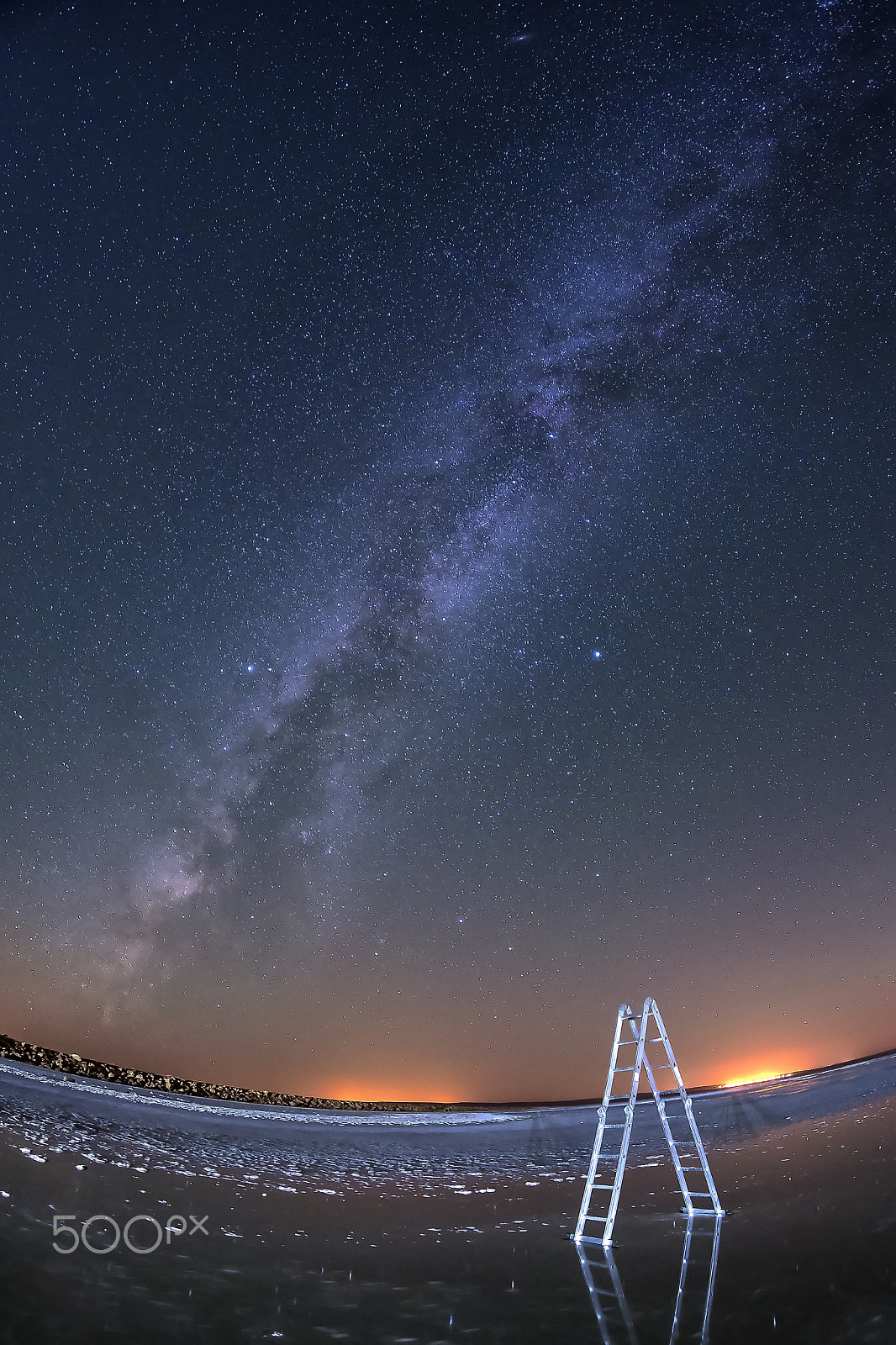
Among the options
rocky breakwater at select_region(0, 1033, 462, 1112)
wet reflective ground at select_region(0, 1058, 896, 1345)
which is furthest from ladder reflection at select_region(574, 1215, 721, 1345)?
rocky breakwater at select_region(0, 1033, 462, 1112)

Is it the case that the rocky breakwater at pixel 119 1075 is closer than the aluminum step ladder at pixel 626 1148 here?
No

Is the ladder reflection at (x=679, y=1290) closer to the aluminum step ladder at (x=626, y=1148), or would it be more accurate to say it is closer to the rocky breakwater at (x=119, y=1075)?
the aluminum step ladder at (x=626, y=1148)

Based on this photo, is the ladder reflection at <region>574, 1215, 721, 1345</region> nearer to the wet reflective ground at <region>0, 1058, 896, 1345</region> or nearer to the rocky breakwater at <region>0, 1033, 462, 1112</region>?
the wet reflective ground at <region>0, 1058, 896, 1345</region>

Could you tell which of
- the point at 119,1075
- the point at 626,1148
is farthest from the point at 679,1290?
the point at 119,1075

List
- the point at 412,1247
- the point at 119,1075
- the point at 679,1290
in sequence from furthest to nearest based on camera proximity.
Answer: the point at 119,1075, the point at 412,1247, the point at 679,1290

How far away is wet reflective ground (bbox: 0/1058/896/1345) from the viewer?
4.28 metres

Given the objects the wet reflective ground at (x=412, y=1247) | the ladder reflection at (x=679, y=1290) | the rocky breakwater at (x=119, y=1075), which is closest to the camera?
the ladder reflection at (x=679, y=1290)

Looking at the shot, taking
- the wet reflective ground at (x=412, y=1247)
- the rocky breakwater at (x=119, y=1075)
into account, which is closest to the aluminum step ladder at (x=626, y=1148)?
the wet reflective ground at (x=412, y=1247)

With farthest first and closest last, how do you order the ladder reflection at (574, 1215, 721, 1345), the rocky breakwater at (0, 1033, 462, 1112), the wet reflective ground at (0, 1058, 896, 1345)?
the rocky breakwater at (0, 1033, 462, 1112)
the wet reflective ground at (0, 1058, 896, 1345)
the ladder reflection at (574, 1215, 721, 1345)

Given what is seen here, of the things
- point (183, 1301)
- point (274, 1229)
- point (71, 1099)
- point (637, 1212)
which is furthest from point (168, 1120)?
point (183, 1301)

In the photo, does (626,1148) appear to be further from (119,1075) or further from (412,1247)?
(119,1075)

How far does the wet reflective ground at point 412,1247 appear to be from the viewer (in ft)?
14.0

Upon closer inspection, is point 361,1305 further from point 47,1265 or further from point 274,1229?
point 274,1229

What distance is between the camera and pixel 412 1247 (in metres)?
6.55
